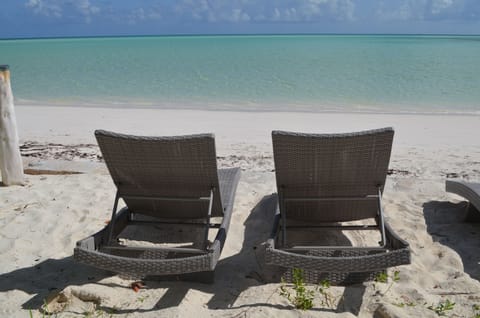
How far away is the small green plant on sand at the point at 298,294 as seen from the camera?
103 inches

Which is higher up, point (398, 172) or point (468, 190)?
point (468, 190)

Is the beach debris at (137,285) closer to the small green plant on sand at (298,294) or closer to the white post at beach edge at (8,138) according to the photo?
the small green plant on sand at (298,294)

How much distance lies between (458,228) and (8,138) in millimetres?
3913

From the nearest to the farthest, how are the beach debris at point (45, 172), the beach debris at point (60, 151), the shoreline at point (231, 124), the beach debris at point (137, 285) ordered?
the beach debris at point (137, 285) → the beach debris at point (45, 172) → the beach debris at point (60, 151) → the shoreline at point (231, 124)

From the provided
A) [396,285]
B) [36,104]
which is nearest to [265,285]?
[396,285]

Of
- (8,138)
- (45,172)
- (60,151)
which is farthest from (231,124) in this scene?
(8,138)

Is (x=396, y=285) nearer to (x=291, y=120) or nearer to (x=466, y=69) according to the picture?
(x=291, y=120)

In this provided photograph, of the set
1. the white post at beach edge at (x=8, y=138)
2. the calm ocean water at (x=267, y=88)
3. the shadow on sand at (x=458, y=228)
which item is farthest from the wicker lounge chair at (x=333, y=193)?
the calm ocean water at (x=267, y=88)

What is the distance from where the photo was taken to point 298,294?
2.72 metres

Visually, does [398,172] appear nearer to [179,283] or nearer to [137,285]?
[179,283]

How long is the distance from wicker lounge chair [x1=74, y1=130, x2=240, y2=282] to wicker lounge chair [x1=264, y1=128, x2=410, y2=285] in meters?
0.40

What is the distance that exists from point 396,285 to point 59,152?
5290 millimetres

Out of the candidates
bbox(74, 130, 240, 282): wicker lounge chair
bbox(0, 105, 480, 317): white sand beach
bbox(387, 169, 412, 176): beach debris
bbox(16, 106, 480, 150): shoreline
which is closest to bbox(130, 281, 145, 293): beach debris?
bbox(0, 105, 480, 317): white sand beach

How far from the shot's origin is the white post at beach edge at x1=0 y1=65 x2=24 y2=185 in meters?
4.57
